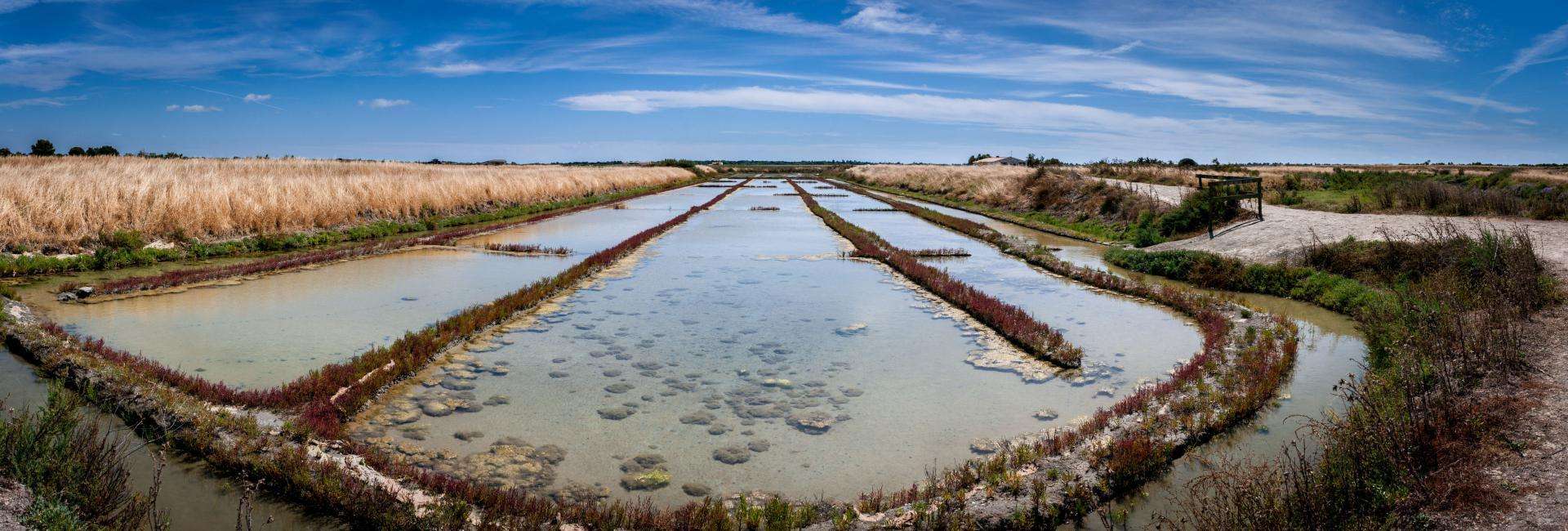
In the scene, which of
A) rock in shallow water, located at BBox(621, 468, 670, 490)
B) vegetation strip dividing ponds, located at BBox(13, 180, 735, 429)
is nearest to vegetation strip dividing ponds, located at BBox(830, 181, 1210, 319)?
rock in shallow water, located at BBox(621, 468, 670, 490)

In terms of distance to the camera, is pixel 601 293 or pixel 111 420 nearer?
pixel 111 420

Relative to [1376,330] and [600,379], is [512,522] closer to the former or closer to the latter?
[600,379]

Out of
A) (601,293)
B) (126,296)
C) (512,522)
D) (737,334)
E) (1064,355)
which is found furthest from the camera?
(601,293)

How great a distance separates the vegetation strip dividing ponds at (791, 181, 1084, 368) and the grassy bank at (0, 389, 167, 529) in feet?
24.8

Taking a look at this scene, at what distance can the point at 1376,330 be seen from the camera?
323 inches

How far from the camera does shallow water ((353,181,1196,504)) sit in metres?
5.17

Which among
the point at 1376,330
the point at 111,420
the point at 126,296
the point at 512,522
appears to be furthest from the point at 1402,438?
the point at 126,296

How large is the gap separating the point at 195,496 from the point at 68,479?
60 cm

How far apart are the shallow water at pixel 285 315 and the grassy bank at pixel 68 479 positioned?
2.06m

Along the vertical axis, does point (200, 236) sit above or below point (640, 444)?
above

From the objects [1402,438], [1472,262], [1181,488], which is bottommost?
[1181,488]

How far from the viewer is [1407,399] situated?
4867 mm

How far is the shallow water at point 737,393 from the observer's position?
5168mm

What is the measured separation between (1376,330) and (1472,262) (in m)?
2.94
